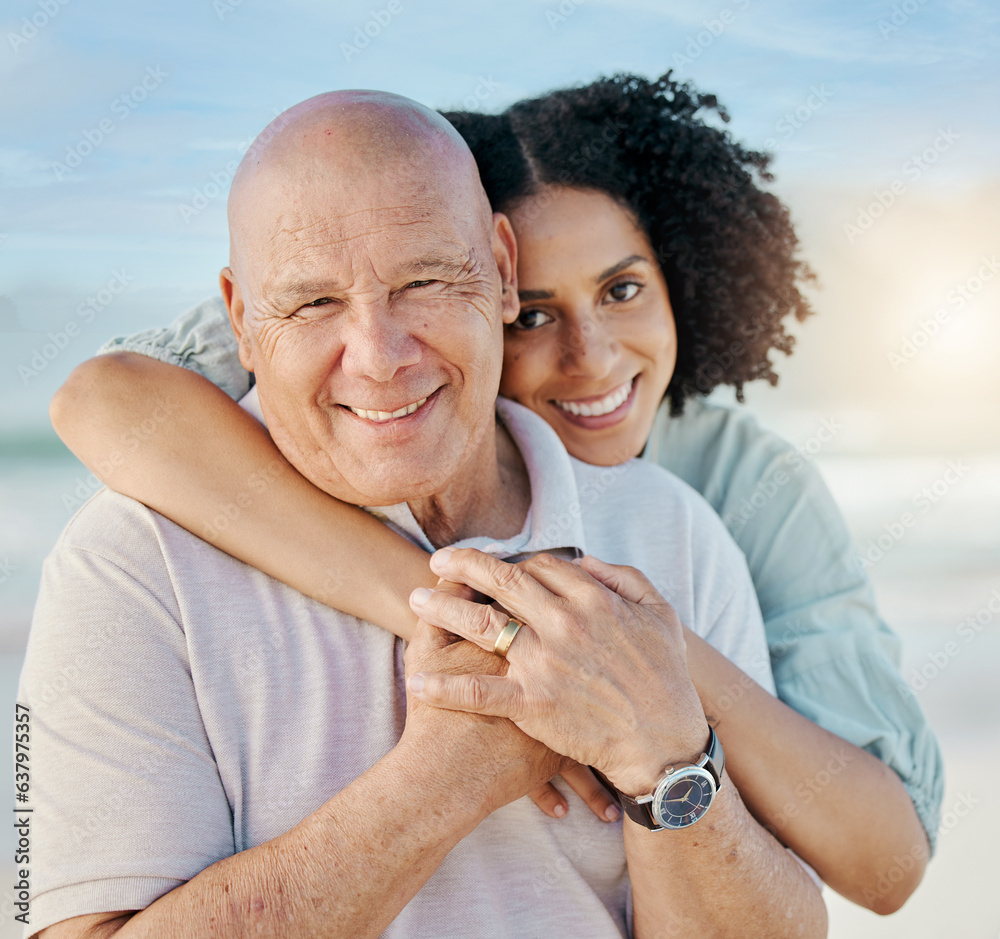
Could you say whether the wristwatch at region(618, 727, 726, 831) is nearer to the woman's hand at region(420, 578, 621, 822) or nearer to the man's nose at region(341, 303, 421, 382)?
the woman's hand at region(420, 578, 621, 822)

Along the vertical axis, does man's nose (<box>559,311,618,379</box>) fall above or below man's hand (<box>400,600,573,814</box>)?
above

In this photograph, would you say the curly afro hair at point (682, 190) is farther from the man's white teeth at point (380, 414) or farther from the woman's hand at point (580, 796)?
the woman's hand at point (580, 796)

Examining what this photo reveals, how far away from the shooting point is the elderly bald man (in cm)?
146

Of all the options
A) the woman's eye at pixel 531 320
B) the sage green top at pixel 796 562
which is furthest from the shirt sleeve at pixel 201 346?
the woman's eye at pixel 531 320

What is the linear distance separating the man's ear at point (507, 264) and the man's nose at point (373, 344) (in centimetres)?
45

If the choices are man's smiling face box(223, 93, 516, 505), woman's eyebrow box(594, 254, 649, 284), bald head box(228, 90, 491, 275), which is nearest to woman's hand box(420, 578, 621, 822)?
man's smiling face box(223, 93, 516, 505)

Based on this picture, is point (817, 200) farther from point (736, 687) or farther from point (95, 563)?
point (95, 563)

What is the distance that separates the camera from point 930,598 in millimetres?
6523

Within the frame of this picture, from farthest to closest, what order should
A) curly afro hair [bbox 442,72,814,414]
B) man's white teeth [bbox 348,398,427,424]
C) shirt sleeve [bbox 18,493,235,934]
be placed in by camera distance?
curly afro hair [bbox 442,72,814,414] < man's white teeth [bbox 348,398,427,424] < shirt sleeve [bbox 18,493,235,934]

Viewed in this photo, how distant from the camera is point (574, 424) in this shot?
8.29 ft

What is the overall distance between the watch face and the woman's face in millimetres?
1042

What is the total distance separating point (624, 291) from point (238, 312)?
1.11 meters

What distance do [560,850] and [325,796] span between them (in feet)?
1.55

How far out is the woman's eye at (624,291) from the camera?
2545mm
